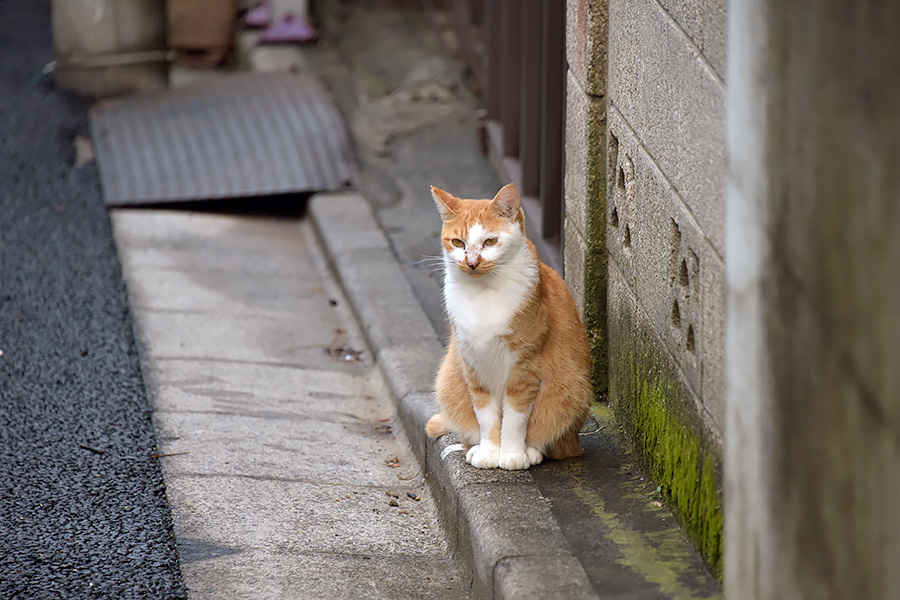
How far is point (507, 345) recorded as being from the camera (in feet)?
10.0

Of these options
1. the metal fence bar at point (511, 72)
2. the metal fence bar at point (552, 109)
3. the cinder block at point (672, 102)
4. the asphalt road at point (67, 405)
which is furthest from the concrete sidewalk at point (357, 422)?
the cinder block at point (672, 102)

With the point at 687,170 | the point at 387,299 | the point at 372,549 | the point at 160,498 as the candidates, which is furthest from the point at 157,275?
the point at 687,170

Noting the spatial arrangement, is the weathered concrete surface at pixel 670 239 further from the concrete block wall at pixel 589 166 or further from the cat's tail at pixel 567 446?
the cat's tail at pixel 567 446

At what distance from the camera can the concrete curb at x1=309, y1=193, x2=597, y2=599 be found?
262cm

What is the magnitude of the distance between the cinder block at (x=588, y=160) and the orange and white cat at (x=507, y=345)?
49cm

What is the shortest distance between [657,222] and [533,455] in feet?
2.53

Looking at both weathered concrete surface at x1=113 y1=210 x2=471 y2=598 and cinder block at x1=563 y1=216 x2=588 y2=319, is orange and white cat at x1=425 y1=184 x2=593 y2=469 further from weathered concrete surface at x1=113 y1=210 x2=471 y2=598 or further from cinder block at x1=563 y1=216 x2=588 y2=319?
cinder block at x1=563 y1=216 x2=588 y2=319

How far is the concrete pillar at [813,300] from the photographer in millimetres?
1426

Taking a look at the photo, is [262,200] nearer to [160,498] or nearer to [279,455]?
[279,455]

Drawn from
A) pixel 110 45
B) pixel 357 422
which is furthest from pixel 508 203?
pixel 110 45

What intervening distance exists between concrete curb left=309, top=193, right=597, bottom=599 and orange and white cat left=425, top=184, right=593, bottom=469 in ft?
0.41

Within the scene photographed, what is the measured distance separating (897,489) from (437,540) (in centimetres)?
207

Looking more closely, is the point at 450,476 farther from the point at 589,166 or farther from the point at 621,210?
the point at 589,166

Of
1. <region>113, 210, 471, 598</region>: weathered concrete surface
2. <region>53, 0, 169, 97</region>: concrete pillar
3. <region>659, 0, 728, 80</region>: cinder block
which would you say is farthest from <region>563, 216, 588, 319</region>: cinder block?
<region>53, 0, 169, 97</region>: concrete pillar
